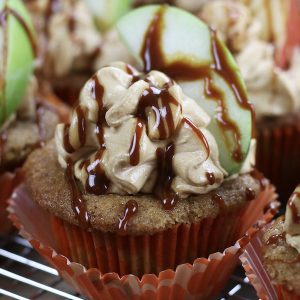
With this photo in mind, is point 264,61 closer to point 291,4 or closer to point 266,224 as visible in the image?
point 291,4

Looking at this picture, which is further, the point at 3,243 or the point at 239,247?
the point at 3,243

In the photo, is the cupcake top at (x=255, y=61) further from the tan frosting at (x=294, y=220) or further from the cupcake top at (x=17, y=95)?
the tan frosting at (x=294, y=220)

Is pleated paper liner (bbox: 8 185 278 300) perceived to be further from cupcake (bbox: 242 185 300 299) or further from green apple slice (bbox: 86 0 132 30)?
green apple slice (bbox: 86 0 132 30)

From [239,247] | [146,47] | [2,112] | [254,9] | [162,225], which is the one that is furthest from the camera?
[254,9]

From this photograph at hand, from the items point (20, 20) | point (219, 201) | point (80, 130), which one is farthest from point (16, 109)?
point (219, 201)

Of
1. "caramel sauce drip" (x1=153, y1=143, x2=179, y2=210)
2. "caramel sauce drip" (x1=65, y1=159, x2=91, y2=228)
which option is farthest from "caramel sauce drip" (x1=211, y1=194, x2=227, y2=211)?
"caramel sauce drip" (x1=65, y1=159, x2=91, y2=228)

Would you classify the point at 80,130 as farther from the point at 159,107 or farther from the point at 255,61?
the point at 255,61

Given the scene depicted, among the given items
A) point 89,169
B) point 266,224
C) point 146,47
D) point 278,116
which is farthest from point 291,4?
point 89,169
